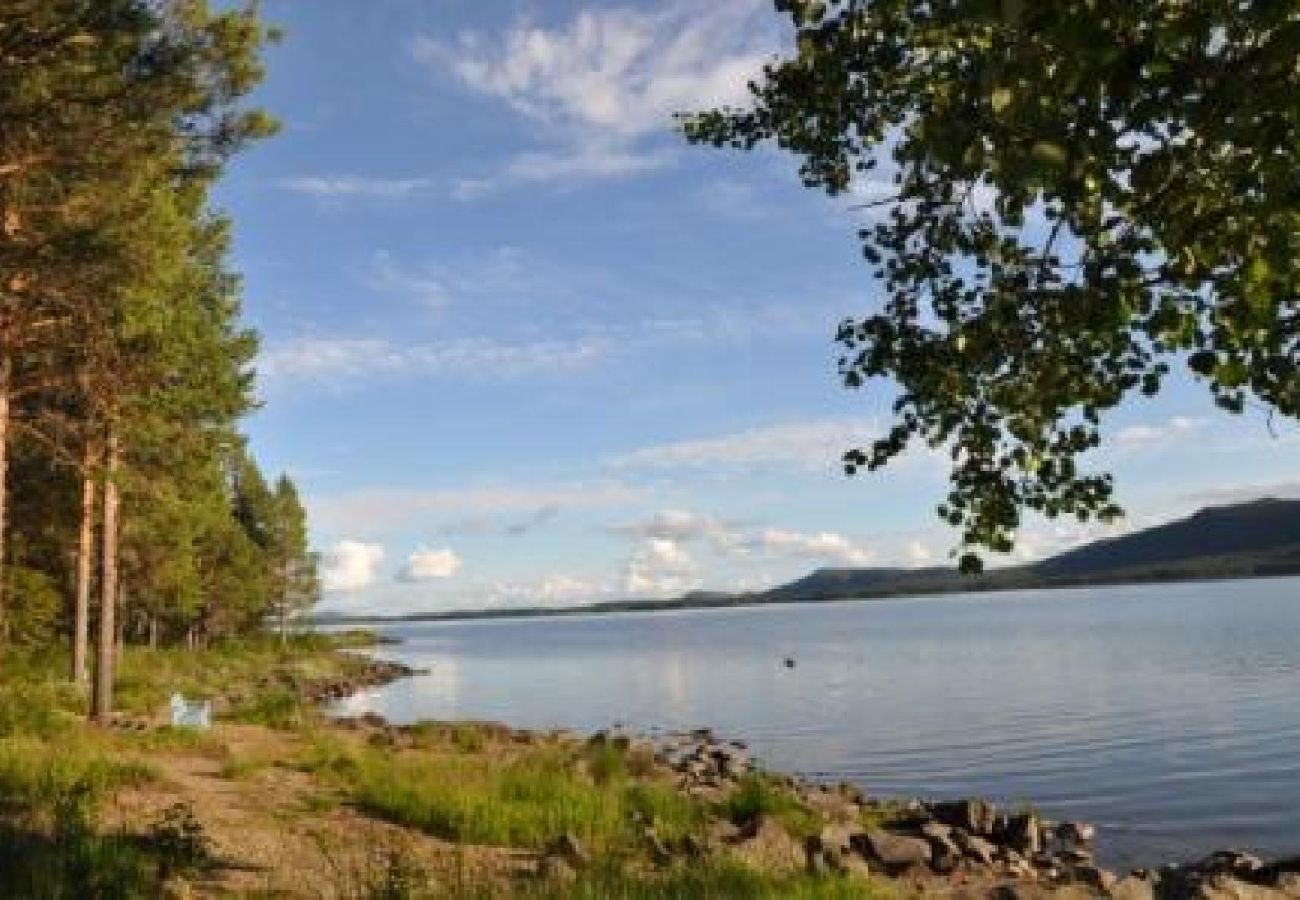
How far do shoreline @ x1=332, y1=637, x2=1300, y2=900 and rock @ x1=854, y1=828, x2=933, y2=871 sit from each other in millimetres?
21

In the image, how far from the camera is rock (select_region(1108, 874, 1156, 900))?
18406 mm

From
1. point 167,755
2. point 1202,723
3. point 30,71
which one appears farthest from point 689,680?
point 30,71

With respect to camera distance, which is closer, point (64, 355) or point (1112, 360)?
point (1112, 360)

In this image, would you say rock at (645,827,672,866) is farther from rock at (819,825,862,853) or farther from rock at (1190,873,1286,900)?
rock at (1190,873,1286,900)

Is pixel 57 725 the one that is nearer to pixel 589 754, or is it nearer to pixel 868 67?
pixel 589 754

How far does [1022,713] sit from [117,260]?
126 ft

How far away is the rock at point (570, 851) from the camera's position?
14.0 metres

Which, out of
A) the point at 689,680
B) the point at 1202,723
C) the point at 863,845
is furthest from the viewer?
the point at 689,680

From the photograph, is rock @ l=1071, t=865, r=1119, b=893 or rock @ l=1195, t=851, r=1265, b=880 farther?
rock @ l=1195, t=851, r=1265, b=880

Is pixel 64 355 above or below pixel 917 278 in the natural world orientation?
above

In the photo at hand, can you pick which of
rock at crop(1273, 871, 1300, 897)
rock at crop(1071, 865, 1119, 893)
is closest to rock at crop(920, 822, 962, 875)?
rock at crop(1071, 865, 1119, 893)

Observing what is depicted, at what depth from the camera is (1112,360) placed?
834 centimetres

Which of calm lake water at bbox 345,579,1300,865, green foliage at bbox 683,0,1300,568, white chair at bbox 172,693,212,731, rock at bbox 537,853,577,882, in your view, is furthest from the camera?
calm lake water at bbox 345,579,1300,865

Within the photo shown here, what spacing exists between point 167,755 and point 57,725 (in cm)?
205
